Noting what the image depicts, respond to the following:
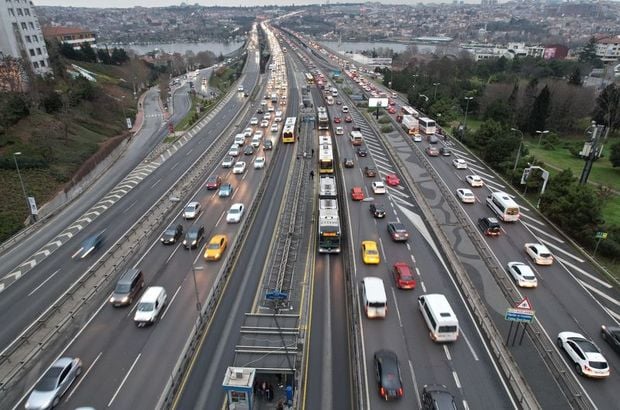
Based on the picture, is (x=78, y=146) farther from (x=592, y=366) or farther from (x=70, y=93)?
(x=592, y=366)

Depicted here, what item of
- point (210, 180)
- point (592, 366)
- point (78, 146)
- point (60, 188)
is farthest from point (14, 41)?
point (592, 366)

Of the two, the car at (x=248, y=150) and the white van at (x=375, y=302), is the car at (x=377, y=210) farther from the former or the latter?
the car at (x=248, y=150)

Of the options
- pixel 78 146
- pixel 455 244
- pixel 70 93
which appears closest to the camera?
pixel 455 244

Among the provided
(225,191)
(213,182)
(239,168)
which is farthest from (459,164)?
(213,182)

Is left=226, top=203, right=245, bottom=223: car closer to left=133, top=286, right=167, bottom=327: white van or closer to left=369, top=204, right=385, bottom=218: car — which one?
left=133, top=286, right=167, bottom=327: white van

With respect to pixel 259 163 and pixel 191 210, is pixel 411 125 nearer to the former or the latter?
pixel 259 163

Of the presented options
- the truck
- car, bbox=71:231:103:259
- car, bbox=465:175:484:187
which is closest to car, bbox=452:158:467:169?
car, bbox=465:175:484:187
